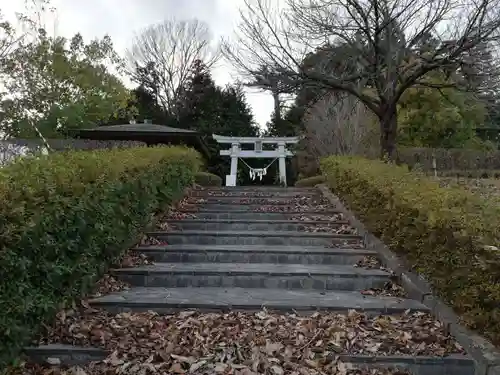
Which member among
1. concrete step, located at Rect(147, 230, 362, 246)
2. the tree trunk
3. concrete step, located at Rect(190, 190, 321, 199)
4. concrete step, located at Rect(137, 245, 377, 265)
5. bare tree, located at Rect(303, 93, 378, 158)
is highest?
bare tree, located at Rect(303, 93, 378, 158)

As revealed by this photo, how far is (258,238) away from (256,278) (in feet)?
5.31

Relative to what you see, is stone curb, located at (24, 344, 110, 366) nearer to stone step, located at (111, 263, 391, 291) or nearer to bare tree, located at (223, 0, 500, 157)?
stone step, located at (111, 263, 391, 291)

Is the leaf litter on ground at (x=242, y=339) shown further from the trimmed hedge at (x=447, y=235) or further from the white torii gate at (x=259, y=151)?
the white torii gate at (x=259, y=151)

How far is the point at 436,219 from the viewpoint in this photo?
388cm

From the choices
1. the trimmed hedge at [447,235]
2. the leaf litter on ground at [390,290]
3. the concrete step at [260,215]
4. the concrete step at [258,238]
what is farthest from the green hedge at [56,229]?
the trimmed hedge at [447,235]

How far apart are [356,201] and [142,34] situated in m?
23.4

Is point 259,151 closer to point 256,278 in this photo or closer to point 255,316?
point 256,278

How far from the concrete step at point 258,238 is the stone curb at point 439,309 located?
421 millimetres

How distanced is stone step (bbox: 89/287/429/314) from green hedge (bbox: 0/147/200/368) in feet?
1.23

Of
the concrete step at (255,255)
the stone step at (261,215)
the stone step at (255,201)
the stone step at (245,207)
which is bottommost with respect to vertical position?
the concrete step at (255,255)

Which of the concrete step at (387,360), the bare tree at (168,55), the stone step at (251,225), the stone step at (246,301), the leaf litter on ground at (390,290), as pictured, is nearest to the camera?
→ the concrete step at (387,360)

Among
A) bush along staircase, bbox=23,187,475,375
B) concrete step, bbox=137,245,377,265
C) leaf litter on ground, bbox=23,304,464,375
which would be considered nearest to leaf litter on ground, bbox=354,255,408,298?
bush along staircase, bbox=23,187,475,375

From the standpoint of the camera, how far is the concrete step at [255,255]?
5750 mm

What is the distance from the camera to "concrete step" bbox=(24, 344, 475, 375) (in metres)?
3.22
